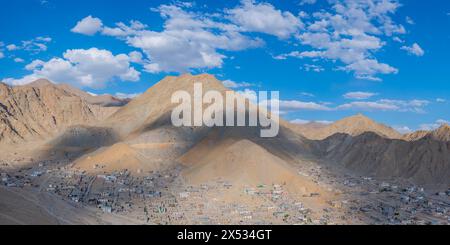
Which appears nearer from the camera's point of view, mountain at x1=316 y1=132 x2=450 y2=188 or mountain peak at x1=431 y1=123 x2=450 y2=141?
mountain at x1=316 y1=132 x2=450 y2=188

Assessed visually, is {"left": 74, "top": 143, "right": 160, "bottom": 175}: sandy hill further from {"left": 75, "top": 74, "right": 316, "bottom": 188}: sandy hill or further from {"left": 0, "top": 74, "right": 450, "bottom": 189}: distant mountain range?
{"left": 75, "top": 74, "right": 316, "bottom": 188}: sandy hill

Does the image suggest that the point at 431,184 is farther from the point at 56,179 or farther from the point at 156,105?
the point at 156,105

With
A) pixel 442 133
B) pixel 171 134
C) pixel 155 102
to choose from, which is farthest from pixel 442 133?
pixel 155 102

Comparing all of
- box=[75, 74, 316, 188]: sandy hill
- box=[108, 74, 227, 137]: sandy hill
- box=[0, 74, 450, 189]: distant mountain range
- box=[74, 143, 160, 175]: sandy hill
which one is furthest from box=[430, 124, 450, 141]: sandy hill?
box=[74, 143, 160, 175]: sandy hill

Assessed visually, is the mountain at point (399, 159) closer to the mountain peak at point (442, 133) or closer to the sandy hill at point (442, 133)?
the sandy hill at point (442, 133)

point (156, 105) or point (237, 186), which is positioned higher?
point (156, 105)

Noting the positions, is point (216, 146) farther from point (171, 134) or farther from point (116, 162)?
point (116, 162)

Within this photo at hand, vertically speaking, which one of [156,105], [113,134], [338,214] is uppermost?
[156,105]

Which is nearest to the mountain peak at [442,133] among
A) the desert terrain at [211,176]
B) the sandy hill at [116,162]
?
the desert terrain at [211,176]
